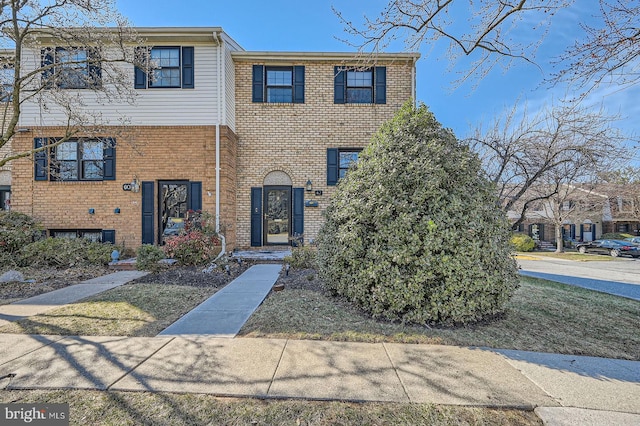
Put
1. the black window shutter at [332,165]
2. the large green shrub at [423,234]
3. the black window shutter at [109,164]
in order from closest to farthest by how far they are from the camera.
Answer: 1. the large green shrub at [423,234]
2. the black window shutter at [109,164]
3. the black window shutter at [332,165]

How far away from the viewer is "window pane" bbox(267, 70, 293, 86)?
10094 mm

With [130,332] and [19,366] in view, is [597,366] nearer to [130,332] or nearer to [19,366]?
[130,332]

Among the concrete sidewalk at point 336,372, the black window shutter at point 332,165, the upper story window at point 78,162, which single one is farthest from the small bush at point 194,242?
the concrete sidewalk at point 336,372

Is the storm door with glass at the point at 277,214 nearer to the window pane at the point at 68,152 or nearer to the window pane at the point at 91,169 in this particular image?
the window pane at the point at 91,169

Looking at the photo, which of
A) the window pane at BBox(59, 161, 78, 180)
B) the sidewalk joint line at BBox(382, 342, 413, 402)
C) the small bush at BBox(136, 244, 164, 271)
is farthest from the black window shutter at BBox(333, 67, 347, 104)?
Result: the sidewalk joint line at BBox(382, 342, 413, 402)

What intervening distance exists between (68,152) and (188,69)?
454cm

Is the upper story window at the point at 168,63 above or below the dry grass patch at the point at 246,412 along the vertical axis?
above

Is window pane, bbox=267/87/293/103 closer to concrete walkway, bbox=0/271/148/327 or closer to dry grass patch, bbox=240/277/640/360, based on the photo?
concrete walkway, bbox=0/271/148/327

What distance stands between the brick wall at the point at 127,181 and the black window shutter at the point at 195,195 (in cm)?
13

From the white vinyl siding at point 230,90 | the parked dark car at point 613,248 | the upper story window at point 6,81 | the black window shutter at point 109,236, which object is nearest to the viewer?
the upper story window at point 6,81

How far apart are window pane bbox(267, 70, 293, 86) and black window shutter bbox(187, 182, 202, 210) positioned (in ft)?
14.1

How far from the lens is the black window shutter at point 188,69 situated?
348 inches

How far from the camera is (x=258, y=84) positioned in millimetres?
9969

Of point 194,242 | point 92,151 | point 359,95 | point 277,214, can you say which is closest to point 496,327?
point 194,242
